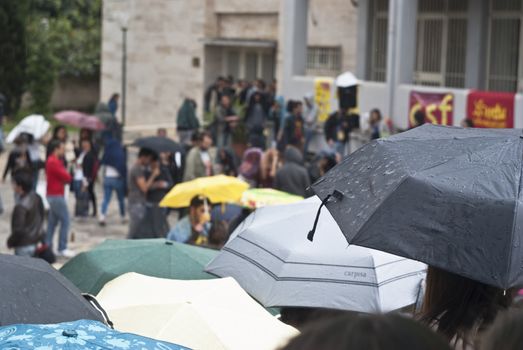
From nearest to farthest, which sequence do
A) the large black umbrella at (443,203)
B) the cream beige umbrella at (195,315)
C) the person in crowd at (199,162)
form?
the large black umbrella at (443,203), the cream beige umbrella at (195,315), the person in crowd at (199,162)

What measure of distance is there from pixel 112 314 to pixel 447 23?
62.9 feet

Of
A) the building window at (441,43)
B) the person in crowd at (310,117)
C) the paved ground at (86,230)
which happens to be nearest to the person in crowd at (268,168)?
the paved ground at (86,230)

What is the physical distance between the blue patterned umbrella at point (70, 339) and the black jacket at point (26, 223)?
8208 millimetres

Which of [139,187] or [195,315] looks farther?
[139,187]

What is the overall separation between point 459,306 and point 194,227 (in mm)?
7003

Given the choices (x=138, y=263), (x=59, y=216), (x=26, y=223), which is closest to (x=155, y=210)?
(x=59, y=216)

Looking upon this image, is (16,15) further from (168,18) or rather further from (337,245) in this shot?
(337,245)

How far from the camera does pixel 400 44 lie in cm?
2155

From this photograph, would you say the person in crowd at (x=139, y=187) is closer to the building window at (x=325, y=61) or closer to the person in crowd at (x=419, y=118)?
the person in crowd at (x=419, y=118)

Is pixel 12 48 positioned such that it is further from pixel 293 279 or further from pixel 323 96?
pixel 293 279

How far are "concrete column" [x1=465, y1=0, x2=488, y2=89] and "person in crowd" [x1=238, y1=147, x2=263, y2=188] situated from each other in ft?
25.2

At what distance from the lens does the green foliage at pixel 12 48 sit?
112 feet

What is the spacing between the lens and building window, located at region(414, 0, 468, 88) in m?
23.7

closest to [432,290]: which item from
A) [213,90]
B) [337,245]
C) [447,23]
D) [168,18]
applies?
[337,245]
